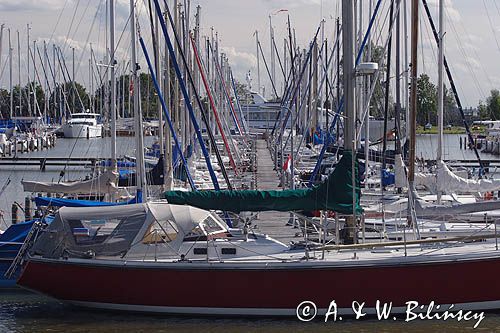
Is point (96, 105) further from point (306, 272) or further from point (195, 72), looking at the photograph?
point (306, 272)

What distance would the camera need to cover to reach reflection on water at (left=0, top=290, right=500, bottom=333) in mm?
19969

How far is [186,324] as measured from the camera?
67.1ft

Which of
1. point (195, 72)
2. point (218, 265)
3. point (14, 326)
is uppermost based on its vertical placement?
point (195, 72)

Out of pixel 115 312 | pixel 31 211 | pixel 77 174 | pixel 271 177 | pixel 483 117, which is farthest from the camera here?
pixel 483 117

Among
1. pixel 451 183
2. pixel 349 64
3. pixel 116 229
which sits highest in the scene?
pixel 349 64

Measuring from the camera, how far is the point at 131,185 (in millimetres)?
33812

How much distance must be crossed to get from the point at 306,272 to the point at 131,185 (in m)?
15.1

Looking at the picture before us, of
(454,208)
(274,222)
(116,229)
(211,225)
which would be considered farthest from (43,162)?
(211,225)

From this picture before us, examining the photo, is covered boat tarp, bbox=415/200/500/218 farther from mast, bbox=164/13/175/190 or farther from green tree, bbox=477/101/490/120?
green tree, bbox=477/101/490/120

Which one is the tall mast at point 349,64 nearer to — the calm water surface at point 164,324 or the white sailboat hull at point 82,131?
the calm water surface at point 164,324

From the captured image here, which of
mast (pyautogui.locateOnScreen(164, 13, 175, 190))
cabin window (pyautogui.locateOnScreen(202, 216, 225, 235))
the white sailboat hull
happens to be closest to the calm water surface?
cabin window (pyautogui.locateOnScreen(202, 216, 225, 235))

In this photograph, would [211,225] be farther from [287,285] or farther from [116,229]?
[287,285]

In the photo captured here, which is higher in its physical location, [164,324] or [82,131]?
[82,131]

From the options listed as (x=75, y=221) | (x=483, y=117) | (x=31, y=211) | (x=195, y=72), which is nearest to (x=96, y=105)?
(x=483, y=117)
